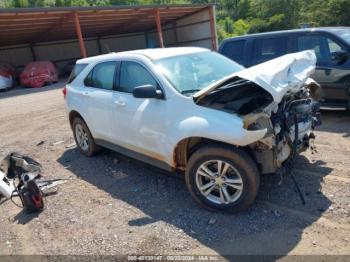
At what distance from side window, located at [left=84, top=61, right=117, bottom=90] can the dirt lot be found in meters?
1.34

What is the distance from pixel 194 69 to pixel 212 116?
1096mm

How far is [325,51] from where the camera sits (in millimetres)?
7125

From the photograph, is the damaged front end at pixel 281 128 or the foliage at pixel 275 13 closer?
the damaged front end at pixel 281 128

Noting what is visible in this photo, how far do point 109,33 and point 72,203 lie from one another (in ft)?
91.8

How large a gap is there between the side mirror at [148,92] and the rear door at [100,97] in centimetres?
97

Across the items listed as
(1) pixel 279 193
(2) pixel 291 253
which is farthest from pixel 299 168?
(2) pixel 291 253

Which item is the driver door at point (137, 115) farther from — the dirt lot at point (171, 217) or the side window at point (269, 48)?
the side window at point (269, 48)

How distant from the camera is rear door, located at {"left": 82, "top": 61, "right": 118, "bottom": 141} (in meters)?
5.27

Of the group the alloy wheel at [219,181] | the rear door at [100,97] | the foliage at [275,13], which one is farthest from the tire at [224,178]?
the foliage at [275,13]

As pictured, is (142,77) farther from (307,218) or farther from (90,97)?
(307,218)

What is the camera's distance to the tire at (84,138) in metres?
6.15

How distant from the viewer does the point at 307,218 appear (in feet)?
12.2

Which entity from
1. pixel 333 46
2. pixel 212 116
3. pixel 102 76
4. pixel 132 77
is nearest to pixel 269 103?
pixel 212 116

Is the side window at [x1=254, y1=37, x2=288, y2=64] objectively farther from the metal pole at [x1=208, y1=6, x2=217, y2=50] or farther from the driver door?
the metal pole at [x1=208, y1=6, x2=217, y2=50]
